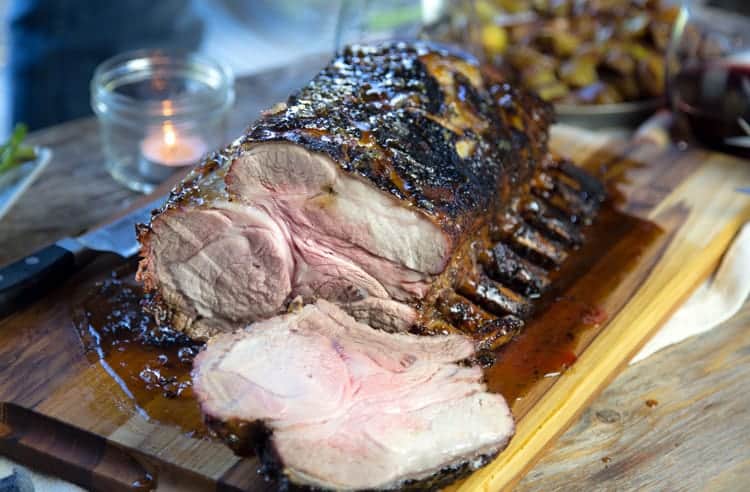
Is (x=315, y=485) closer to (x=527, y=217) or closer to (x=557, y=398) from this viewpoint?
(x=557, y=398)

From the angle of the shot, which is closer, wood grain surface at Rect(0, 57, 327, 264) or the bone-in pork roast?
the bone-in pork roast

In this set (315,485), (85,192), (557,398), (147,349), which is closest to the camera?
(315,485)

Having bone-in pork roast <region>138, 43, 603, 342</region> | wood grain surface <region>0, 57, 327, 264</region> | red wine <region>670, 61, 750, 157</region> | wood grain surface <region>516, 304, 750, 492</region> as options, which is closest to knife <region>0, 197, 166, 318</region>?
wood grain surface <region>0, 57, 327, 264</region>

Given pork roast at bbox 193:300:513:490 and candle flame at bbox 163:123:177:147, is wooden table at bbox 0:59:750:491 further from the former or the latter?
candle flame at bbox 163:123:177:147

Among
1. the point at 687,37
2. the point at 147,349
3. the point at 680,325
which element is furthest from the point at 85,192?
the point at 687,37

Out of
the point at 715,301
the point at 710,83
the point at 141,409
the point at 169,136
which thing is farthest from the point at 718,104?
the point at 141,409
